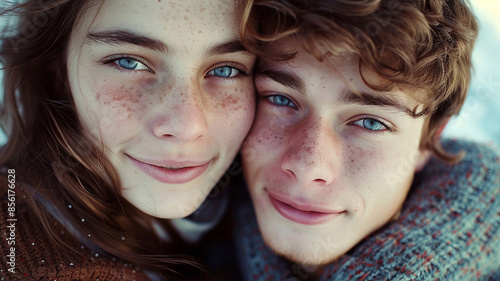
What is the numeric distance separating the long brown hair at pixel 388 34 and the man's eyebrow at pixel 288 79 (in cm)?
5

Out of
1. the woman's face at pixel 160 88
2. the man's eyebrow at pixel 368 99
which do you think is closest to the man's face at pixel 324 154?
the man's eyebrow at pixel 368 99

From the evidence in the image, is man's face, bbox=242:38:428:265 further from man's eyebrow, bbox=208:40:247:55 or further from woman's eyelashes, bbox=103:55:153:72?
woman's eyelashes, bbox=103:55:153:72

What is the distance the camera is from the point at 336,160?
1.09 meters

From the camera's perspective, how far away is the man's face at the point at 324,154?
1048 mm

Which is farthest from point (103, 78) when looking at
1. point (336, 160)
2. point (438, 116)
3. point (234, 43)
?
point (438, 116)

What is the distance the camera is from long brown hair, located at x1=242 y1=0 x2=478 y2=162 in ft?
3.05

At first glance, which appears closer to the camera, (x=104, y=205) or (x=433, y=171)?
(x=104, y=205)

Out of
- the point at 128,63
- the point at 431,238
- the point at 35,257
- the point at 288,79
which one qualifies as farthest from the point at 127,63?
the point at 431,238

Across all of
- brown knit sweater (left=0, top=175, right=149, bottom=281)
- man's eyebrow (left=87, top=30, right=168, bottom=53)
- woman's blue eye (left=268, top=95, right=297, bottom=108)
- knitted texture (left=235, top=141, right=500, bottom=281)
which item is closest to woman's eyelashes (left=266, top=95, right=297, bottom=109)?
woman's blue eye (left=268, top=95, right=297, bottom=108)

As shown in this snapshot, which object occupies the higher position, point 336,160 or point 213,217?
point 336,160

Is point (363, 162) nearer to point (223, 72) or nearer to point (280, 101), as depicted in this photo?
point (280, 101)

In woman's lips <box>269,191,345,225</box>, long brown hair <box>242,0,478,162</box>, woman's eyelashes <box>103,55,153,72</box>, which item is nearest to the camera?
long brown hair <box>242,0,478,162</box>

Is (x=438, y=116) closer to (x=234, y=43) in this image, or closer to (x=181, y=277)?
(x=234, y=43)

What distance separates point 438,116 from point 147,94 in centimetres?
85
